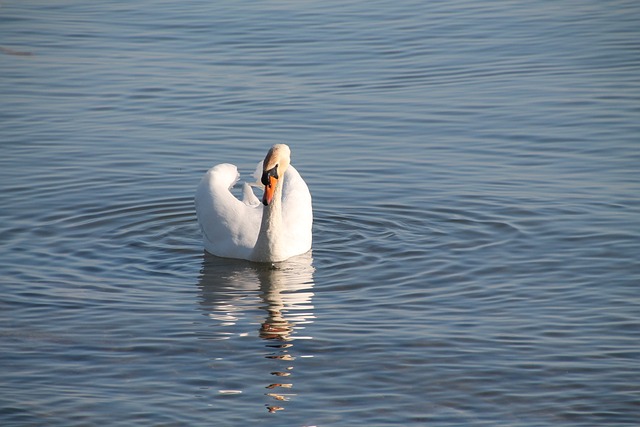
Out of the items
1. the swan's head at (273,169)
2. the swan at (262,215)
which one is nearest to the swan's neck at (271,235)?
the swan at (262,215)

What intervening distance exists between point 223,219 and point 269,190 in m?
0.74

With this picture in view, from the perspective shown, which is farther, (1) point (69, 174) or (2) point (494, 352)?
(1) point (69, 174)

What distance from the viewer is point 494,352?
31.9 ft

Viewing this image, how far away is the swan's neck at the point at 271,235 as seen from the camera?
12297mm

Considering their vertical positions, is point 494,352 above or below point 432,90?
below

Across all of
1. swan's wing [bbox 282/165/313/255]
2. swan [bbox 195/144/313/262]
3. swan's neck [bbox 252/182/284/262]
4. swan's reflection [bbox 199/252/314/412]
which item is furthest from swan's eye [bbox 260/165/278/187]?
swan's reflection [bbox 199/252/314/412]

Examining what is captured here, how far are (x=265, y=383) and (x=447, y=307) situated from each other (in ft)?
7.35

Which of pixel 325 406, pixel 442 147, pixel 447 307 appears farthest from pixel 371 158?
pixel 325 406

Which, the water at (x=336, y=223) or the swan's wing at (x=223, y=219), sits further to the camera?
the swan's wing at (x=223, y=219)

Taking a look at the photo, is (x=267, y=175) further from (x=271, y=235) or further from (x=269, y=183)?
(x=271, y=235)

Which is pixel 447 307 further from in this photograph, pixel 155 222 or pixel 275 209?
pixel 155 222

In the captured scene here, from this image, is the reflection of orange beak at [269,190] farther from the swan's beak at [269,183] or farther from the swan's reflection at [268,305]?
the swan's reflection at [268,305]

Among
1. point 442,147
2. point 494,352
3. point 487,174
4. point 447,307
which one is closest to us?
point 494,352

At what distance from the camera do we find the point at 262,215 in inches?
495
